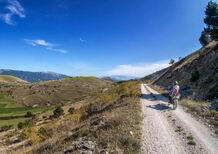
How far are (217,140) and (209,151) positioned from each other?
1.99m

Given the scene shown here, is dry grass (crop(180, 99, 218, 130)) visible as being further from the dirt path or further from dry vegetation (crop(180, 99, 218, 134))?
the dirt path

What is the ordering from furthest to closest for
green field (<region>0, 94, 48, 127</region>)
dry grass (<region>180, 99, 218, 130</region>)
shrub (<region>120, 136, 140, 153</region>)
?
green field (<region>0, 94, 48, 127</region>) < dry grass (<region>180, 99, 218, 130</region>) < shrub (<region>120, 136, 140, 153</region>)

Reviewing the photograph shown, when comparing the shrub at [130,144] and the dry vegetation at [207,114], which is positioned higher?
the dry vegetation at [207,114]

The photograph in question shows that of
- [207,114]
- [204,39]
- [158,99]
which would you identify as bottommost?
[207,114]

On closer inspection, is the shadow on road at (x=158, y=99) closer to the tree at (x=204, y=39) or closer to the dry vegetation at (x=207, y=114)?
the dry vegetation at (x=207, y=114)

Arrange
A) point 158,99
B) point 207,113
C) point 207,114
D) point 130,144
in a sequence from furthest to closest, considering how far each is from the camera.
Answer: point 158,99 < point 207,113 < point 207,114 < point 130,144

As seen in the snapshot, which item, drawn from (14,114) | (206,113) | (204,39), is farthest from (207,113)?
(14,114)

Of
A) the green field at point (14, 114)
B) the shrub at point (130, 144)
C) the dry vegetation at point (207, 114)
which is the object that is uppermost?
the dry vegetation at point (207, 114)

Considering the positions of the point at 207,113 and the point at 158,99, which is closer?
the point at 207,113

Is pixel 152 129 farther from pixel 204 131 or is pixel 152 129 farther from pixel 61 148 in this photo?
pixel 61 148

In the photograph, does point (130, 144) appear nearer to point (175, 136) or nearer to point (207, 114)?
point (175, 136)

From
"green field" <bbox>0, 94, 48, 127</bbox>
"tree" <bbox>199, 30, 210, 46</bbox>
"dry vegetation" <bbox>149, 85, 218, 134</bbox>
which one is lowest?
"green field" <bbox>0, 94, 48, 127</bbox>

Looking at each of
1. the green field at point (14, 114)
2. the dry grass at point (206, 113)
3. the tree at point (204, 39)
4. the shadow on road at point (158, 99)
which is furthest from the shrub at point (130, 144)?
the tree at point (204, 39)

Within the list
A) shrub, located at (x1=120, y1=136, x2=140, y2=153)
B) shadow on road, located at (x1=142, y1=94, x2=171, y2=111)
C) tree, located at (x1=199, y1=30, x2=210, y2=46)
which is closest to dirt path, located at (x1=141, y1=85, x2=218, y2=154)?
shrub, located at (x1=120, y1=136, x2=140, y2=153)
